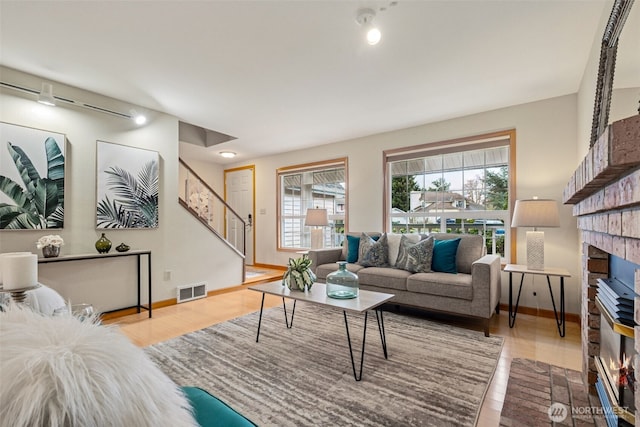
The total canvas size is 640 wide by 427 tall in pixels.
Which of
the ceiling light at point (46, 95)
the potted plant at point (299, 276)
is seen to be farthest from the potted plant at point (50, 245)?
the potted plant at point (299, 276)

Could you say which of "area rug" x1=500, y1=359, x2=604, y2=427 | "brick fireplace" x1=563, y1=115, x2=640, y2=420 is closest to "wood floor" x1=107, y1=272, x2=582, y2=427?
"area rug" x1=500, y1=359, x2=604, y2=427

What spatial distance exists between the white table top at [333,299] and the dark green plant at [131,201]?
75.2 inches

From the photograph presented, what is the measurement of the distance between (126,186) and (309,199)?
3110mm

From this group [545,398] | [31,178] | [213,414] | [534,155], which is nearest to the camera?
[213,414]

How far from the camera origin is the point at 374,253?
12.2ft

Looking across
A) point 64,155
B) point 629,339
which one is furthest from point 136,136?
point 629,339

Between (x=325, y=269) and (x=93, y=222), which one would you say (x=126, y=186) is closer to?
(x=93, y=222)

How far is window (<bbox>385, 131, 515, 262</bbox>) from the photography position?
3693mm

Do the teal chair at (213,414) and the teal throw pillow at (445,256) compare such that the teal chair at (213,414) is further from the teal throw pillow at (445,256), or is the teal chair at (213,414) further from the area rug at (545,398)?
the teal throw pillow at (445,256)

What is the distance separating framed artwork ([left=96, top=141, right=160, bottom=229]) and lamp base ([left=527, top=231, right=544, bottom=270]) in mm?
4277

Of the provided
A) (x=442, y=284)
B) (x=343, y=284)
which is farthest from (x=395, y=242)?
(x=343, y=284)

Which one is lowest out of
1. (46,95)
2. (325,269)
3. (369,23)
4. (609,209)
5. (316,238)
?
(325,269)

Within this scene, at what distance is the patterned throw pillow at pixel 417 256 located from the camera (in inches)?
129

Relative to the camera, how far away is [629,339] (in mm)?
1262
